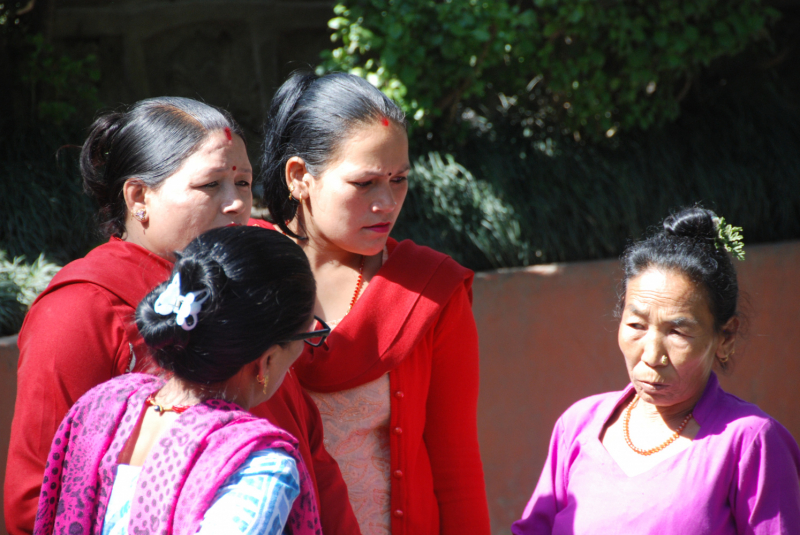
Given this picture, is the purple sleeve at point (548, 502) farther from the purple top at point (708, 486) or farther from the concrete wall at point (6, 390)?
the concrete wall at point (6, 390)

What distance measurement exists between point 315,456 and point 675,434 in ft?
2.70

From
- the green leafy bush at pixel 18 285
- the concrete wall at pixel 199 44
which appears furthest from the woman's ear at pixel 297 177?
the concrete wall at pixel 199 44

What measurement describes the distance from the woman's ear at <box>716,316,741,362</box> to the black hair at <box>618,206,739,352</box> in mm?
16

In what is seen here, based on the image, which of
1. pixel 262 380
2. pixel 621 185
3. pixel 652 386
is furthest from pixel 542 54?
pixel 262 380

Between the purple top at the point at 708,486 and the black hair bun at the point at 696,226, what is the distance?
13.5 inches

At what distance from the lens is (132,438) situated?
118 cm

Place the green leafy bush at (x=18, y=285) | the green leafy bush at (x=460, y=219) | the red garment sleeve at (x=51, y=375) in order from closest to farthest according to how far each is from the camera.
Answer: the red garment sleeve at (x=51, y=375)
the green leafy bush at (x=18, y=285)
the green leafy bush at (x=460, y=219)

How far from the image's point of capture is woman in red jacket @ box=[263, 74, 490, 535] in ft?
5.51

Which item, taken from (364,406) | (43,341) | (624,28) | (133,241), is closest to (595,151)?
(624,28)

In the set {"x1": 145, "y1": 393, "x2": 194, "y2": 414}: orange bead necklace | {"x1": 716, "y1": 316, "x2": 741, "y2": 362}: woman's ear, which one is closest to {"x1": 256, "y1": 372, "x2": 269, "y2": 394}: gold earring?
{"x1": 145, "y1": 393, "x2": 194, "y2": 414}: orange bead necklace

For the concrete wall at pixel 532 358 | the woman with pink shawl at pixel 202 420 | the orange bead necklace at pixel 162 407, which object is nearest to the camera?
the woman with pink shawl at pixel 202 420

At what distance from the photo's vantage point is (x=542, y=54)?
12.2 feet

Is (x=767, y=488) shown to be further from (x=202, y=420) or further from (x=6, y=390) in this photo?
(x=6, y=390)

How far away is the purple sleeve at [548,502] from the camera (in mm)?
1763
